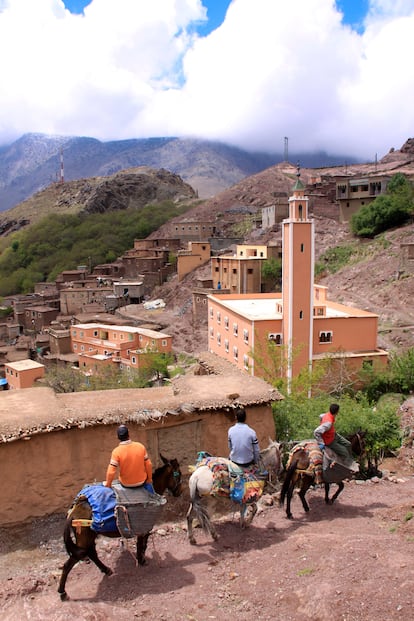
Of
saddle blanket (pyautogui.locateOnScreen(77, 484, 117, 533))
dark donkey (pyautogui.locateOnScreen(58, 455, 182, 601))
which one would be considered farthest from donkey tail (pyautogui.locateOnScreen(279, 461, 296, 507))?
saddle blanket (pyautogui.locateOnScreen(77, 484, 117, 533))

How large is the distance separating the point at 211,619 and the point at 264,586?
621 millimetres

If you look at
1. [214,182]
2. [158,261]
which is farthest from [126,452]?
[214,182]

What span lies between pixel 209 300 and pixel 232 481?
974 inches

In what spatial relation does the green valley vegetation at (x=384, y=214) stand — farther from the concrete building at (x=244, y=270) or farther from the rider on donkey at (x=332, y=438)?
the rider on donkey at (x=332, y=438)

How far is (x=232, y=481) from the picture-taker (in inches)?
213

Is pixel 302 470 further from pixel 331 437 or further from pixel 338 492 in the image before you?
pixel 338 492

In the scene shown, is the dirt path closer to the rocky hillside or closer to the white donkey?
the white donkey

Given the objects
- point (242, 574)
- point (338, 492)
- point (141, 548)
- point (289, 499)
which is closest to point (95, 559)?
point (141, 548)

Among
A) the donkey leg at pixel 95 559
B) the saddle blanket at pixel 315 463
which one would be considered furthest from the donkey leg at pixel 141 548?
the saddle blanket at pixel 315 463

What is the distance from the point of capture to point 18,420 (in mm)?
5703

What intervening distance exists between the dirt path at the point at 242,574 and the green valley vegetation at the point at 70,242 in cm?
6273

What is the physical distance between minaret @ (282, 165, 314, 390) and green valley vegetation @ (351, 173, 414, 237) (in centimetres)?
1937

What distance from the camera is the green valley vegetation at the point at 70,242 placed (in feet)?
221

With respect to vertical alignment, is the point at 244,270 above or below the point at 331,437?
above
